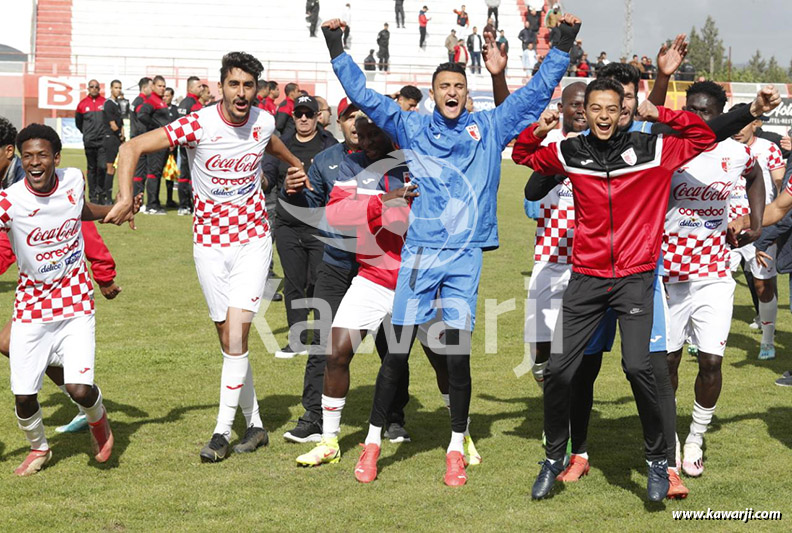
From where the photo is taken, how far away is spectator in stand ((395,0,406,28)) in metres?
45.1

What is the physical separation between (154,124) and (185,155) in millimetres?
849

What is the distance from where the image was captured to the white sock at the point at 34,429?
5906 mm

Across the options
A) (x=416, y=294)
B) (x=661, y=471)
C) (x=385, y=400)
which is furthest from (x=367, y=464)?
(x=661, y=471)

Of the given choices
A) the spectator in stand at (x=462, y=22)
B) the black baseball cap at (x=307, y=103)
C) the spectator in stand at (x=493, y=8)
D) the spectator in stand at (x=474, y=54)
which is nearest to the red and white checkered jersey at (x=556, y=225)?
the black baseball cap at (x=307, y=103)

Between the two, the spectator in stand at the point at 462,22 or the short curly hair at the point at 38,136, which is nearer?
the short curly hair at the point at 38,136

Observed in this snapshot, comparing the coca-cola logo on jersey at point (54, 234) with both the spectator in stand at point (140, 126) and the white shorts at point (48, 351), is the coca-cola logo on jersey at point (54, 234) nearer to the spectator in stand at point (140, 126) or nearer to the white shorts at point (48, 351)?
the white shorts at point (48, 351)

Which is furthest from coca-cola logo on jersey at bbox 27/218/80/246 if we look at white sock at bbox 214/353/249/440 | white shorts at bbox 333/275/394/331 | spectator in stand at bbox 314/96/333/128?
spectator in stand at bbox 314/96/333/128

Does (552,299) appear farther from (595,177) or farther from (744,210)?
(744,210)

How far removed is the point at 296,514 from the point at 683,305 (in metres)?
2.79

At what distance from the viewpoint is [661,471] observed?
17.6 ft

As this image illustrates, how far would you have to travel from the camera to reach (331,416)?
246 inches

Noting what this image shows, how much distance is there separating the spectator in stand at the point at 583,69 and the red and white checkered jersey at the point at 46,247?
33658 millimetres

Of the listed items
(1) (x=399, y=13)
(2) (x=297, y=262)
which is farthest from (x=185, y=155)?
(1) (x=399, y=13)

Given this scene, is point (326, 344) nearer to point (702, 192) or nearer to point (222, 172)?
point (222, 172)
